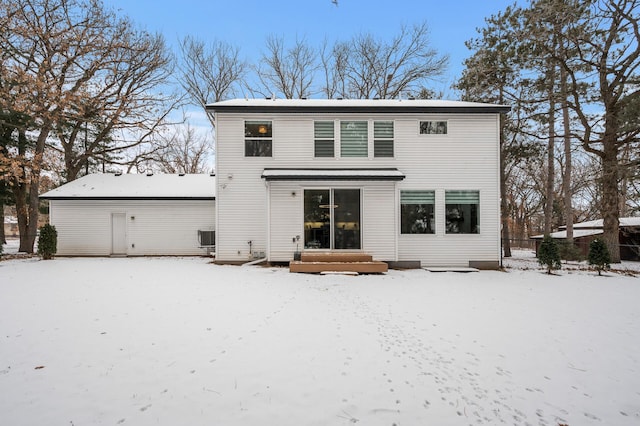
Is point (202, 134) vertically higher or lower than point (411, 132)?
higher

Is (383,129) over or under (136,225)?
over

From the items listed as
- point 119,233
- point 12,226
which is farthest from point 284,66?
point 12,226

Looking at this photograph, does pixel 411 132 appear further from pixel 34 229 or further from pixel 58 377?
pixel 34 229

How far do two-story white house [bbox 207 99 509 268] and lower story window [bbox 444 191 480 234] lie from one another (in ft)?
0.12

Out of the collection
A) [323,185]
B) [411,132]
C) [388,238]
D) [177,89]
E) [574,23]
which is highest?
[177,89]

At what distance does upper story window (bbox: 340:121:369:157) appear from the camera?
11.0 metres

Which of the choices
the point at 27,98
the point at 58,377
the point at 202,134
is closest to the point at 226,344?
the point at 58,377

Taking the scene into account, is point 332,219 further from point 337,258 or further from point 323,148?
point 323,148

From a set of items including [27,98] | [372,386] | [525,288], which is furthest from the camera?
[27,98]

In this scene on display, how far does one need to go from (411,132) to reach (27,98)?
16.4 m

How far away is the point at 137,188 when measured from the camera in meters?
14.3

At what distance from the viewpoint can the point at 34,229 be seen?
598 inches

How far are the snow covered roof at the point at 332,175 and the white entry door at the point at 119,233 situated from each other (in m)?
8.11

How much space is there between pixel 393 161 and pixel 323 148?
261cm
